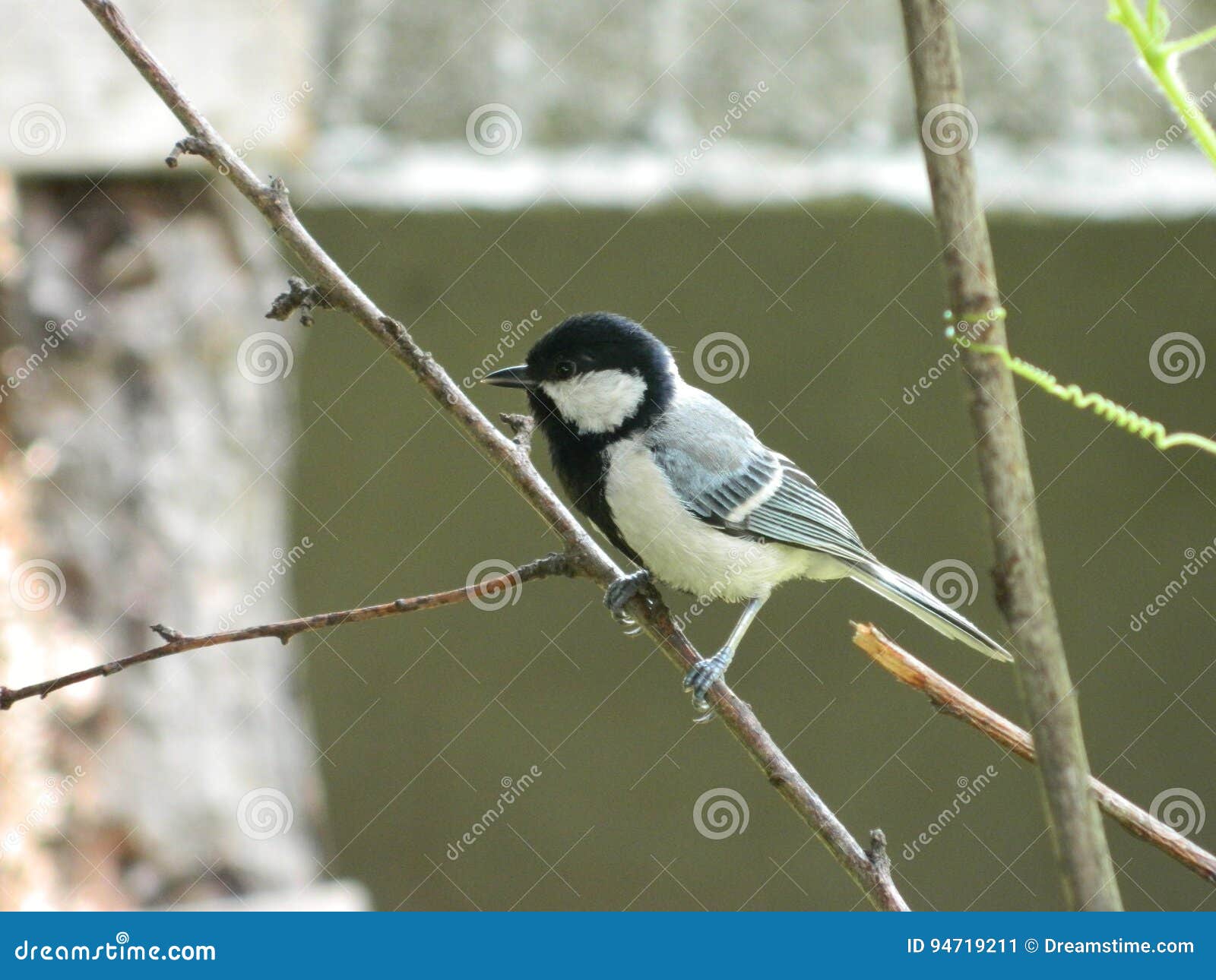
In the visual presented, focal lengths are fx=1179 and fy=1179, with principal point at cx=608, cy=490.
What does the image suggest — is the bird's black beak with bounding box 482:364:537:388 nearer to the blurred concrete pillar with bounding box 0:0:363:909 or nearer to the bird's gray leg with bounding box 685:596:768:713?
the bird's gray leg with bounding box 685:596:768:713

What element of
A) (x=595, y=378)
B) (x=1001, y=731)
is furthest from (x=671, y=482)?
(x=1001, y=731)

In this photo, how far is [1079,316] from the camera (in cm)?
301

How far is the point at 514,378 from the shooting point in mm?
1748

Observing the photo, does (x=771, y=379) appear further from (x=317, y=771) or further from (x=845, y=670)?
(x=317, y=771)

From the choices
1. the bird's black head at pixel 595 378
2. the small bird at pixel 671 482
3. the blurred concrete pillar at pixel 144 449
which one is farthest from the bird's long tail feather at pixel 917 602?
the blurred concrete pillar at pixel 144 449

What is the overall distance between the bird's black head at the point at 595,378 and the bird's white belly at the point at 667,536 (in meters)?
0.06

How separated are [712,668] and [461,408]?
0.63 metres

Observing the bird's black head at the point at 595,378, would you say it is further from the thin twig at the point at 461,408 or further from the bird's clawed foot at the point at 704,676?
the thin twig at the point at 461,408

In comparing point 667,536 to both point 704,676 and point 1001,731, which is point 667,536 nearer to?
point 704,676

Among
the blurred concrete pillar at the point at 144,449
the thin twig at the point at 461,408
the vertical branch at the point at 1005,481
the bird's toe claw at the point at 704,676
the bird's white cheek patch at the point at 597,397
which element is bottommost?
the blurred concrete pillar at the point at 144,449

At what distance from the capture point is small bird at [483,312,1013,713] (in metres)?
1.78

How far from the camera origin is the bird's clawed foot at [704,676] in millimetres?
1255

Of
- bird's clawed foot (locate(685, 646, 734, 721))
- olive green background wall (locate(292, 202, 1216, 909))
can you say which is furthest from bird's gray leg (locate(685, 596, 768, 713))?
olive green background wall (locate(292, 202, 1216, 909))

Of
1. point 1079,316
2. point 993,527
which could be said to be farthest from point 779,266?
point 993,527
